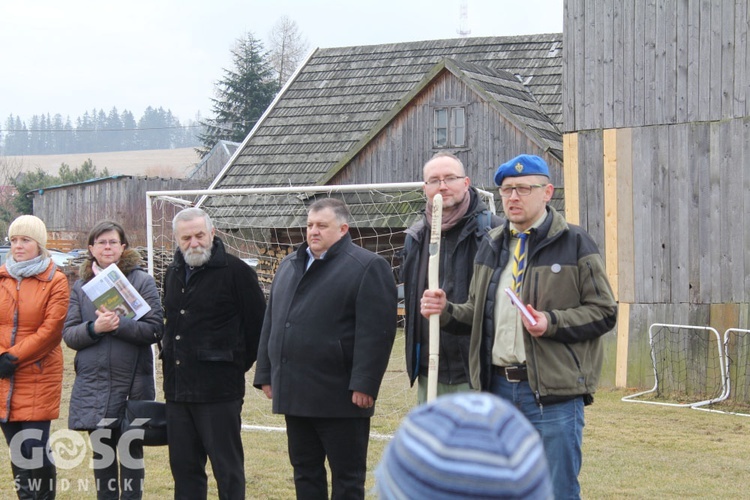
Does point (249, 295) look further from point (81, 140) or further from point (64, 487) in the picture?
point (81, 140)

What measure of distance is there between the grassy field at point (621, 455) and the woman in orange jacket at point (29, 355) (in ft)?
2.46

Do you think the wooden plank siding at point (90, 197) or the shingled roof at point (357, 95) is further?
the wooden plank siding at point (90, 197)

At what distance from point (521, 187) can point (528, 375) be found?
0.73 metres

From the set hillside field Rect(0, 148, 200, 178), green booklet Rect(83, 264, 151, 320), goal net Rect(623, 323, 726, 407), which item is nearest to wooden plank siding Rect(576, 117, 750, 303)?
goal net Rect(623, 323, 726, 407)

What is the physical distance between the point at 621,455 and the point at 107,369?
160 inches

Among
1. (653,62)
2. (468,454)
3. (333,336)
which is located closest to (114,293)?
(333,336)

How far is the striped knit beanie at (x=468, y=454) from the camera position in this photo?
1322 millimetres

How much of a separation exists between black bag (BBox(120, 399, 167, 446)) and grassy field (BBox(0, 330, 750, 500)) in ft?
3.35

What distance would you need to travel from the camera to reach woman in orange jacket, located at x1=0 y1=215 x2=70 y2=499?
5.56m

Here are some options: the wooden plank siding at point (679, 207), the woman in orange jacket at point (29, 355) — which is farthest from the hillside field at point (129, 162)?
the woman in orange jacket at point (29, 355)

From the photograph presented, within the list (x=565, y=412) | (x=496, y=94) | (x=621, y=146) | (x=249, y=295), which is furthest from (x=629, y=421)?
(x=496, y=94)

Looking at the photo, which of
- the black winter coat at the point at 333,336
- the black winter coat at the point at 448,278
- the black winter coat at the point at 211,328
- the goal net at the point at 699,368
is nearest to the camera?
the black winter coat at the point at 448,278

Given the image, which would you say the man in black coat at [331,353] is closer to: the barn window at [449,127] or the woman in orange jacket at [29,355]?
the woman in orange jacket at [29,355]

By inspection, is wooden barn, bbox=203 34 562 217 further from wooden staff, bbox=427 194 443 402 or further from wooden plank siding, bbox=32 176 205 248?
wooden plank siding, bbox=32 176 205 248
